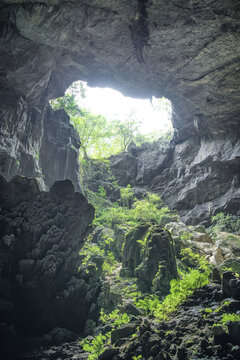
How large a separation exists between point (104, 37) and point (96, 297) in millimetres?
14451

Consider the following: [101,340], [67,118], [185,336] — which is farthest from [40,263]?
[67,118]

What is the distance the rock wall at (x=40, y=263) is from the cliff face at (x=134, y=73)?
18.7ft

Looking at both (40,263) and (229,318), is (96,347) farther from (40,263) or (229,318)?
(229,318)

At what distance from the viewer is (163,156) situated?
2483 cm

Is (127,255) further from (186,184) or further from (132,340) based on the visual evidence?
(186,184)

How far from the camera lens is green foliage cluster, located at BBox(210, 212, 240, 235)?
615 inches

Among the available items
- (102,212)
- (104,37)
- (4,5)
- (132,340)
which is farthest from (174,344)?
(104,37)

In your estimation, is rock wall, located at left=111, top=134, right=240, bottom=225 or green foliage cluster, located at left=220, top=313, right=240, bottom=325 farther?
rock wall, located at left=111, top=134, right=240, bottom=225

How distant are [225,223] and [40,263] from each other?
1379 centimetres

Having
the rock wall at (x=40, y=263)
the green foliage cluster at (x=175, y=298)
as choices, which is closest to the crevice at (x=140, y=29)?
the rock wall at (x=40, y=263)

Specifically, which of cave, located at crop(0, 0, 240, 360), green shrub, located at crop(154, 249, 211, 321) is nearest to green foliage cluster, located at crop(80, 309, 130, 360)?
cave, located at crop(0, 0, 240, 360)

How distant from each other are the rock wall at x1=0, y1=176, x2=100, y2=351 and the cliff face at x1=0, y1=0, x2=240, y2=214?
18.7 feet

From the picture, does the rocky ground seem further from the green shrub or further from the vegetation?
the vegetation

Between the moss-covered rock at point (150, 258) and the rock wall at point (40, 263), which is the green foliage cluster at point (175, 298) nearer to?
the moss-covered rock at point (150, 258)
